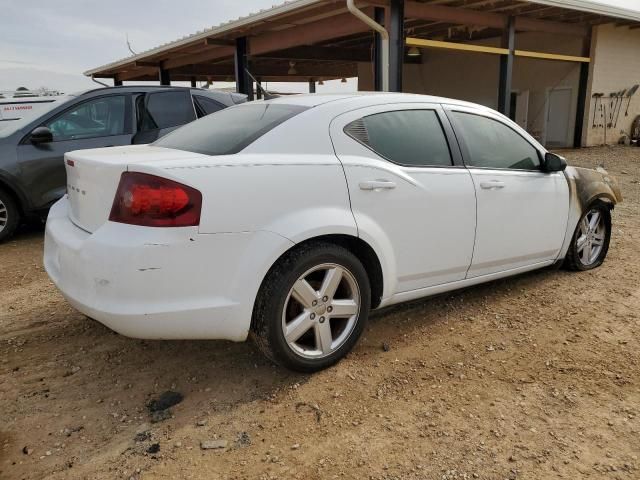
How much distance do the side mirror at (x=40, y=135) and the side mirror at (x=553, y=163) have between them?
17.2 ft

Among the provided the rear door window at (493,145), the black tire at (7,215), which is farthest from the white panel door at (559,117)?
the black tire at (7,215)

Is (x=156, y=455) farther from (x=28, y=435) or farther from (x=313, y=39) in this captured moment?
(x=313, y=39)

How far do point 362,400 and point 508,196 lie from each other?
1865 mm

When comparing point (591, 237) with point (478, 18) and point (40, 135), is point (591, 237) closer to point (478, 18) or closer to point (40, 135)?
point (40, 135)

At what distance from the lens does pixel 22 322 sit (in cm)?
374

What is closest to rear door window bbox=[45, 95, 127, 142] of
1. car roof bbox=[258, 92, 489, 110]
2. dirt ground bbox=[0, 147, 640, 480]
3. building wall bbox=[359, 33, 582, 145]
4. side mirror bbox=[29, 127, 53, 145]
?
side mirror bbox=[29, 127, 53, 145]

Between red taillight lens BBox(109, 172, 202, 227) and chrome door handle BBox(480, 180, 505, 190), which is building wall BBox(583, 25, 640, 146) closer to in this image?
chrome door handle BBox(480, 180, 505, 190)

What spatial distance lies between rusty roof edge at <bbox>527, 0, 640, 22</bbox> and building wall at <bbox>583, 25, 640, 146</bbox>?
2.84 ft

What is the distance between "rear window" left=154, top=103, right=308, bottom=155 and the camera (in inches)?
111

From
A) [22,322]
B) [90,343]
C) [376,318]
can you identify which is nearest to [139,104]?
[22,322]

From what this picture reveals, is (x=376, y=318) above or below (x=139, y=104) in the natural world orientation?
below

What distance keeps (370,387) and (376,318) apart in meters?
0.94

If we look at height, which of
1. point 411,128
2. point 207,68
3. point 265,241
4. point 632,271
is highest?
point 207,68

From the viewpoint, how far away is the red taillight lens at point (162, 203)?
94.5 inches
